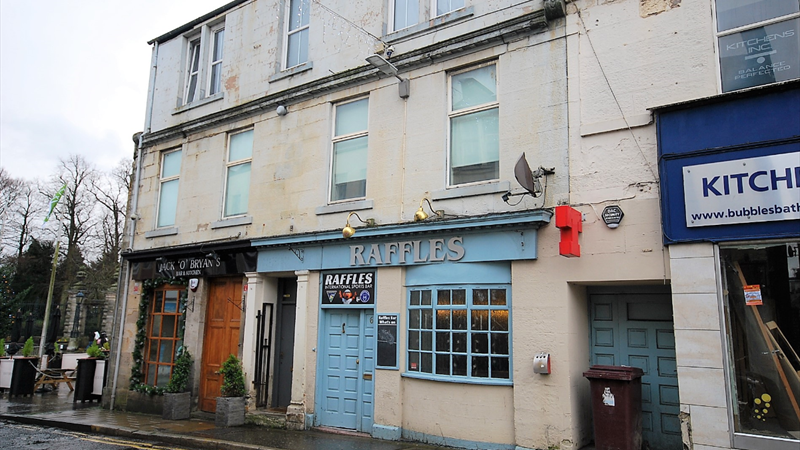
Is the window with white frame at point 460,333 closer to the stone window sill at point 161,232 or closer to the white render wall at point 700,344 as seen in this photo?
the white render wall at point 700,344

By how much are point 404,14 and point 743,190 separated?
6866 mm

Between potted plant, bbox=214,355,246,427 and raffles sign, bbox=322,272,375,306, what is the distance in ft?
7.66

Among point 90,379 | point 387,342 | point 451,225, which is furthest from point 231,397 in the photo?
point 90,379

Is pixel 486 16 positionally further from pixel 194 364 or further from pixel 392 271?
pixel 194 364

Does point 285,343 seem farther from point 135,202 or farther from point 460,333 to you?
point 135,202

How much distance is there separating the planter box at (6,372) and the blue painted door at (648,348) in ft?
55.1

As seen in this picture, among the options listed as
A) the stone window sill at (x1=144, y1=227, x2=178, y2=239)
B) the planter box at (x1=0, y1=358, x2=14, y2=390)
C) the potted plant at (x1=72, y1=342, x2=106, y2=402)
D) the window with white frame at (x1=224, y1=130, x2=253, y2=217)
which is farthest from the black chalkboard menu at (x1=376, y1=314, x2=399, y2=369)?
the planter box at (x1=0, y1=358, x2=14, y2=390)

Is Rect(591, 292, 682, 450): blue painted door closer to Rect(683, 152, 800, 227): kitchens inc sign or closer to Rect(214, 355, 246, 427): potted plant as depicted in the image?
Rect(683, 152, 800, 227): kitchens inc sign

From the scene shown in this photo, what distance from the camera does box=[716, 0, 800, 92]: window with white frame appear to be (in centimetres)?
692

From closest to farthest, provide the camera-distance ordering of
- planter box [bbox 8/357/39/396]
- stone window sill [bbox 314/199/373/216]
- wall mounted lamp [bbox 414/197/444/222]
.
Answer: wall mounted lamp [bbox 414/197/444/222], stone window sill [bbox 314/199/373/216], planter box [bbox 8/357/39/396]

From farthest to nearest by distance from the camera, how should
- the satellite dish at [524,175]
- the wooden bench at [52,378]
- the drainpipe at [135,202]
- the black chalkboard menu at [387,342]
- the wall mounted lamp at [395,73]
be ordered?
the wooden bench at [52,378] < the drainpipe at [135,202] < the wall mounted lamp at [395,73] < the black chalkboard menu at [387,342] < the satellite dish at [524,175]

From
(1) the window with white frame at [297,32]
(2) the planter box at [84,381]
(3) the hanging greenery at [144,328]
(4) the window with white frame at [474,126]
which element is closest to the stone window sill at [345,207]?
(4) the window with white frame at [474,126]

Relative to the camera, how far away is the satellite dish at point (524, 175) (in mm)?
7785

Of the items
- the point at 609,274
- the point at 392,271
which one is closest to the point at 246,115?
the point at 392,271
